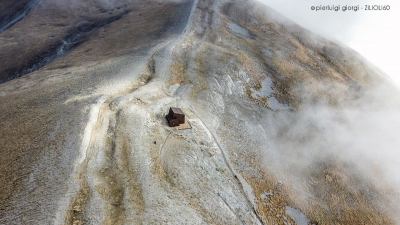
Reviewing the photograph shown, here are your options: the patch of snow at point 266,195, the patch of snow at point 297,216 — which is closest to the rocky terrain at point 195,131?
the patch of snow at point 297,216

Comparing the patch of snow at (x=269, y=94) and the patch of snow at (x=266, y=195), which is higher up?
the patch of snow at (x=266, y=195)

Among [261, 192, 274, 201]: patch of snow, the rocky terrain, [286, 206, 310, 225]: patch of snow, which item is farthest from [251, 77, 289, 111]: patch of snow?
[286, 206, 310, 225]: patch of snow

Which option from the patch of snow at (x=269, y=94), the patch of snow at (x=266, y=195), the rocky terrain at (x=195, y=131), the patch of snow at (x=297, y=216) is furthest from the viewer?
the patch of snow at (x=269, y=94)

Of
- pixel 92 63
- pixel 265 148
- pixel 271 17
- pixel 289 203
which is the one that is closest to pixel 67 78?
pixel 92 63

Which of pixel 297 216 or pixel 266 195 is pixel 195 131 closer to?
pixel 266 195

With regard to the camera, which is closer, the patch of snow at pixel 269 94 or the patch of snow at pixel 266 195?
the patch of snow at pixel 266 195

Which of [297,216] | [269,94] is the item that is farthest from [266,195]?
[269,94]

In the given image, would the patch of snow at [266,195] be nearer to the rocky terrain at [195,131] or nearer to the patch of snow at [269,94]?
the rocky terrain at [195,131]
